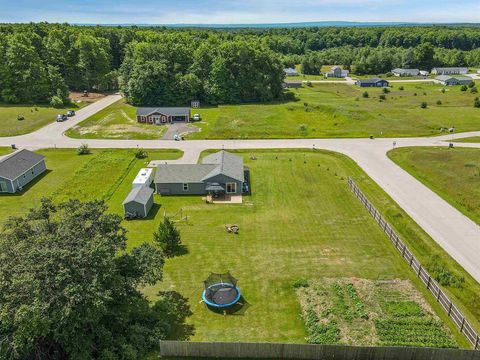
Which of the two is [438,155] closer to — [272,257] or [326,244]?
[326,244]

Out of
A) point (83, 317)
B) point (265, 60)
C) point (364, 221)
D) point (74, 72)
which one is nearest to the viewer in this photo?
point (83, 317)

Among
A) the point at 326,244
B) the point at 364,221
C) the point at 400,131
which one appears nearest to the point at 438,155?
the point at 400,131

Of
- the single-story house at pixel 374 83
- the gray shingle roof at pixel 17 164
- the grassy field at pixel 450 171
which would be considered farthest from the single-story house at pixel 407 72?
the gray shingle roof at pixel 17 164

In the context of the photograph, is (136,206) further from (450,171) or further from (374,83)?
(374,83)

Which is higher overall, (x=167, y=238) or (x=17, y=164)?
(x=17, y=164)

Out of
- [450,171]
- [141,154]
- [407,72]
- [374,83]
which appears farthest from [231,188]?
[407,72]

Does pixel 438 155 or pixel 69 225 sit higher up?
pixel 69 225
